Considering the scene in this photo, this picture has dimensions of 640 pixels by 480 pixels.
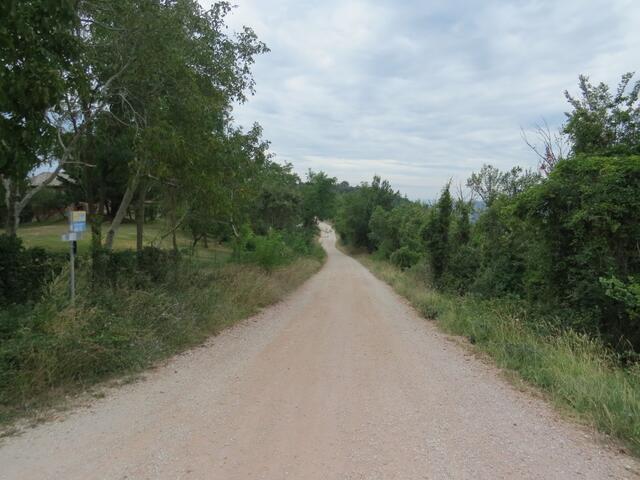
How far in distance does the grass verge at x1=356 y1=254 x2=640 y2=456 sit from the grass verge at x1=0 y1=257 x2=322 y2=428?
579cm

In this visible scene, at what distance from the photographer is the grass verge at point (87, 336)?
17.7 ft

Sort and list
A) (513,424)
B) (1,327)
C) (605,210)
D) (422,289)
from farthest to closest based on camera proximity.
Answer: (422,289) → (605,210) → (1,327) → (513,424)

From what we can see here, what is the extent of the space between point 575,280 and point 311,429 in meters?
7.92

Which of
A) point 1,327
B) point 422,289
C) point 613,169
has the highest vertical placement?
point 613,169

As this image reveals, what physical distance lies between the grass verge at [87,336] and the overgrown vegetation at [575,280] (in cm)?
591

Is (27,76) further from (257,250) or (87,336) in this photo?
(257,250)

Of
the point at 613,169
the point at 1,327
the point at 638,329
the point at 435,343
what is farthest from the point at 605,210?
the point at 1,327

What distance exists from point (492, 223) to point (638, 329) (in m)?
7.55

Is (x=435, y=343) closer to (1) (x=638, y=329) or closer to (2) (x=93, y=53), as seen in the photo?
(1) (x=638, y=329)

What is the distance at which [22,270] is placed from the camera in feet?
25.0

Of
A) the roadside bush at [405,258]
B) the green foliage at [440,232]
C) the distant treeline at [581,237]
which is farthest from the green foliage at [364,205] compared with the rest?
the distant treeline at [581,237]

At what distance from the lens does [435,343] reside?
32.7ft

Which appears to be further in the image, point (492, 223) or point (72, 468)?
point (492, 223)

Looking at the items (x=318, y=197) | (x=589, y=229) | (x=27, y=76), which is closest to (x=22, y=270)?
(x=27, y=76)
